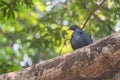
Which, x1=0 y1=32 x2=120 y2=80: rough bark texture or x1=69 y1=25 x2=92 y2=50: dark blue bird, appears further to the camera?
x1=69 y1=25 x2=92 y2=50: dark blue bird

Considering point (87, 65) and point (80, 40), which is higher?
point (80, 40)

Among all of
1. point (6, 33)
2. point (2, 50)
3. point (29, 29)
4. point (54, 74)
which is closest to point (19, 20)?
point (6, 33)

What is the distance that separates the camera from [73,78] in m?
4.13

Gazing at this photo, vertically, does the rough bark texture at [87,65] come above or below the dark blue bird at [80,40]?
below

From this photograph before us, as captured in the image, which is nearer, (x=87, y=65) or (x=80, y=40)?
(x=87, y=65)

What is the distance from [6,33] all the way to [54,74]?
8.33 m

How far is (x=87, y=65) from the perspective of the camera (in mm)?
4047

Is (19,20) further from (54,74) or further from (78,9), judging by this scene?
(54,74)

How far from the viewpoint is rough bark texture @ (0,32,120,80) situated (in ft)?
Answer: 13.0

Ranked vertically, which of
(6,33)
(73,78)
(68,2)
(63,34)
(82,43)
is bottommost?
(73,78)

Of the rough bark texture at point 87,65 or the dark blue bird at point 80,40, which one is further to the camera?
the dark blue bird at point 80,40

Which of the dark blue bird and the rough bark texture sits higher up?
the dark blue bird

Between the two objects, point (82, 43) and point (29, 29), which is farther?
point (29, 29)

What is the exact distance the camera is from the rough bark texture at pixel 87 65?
3957mm
